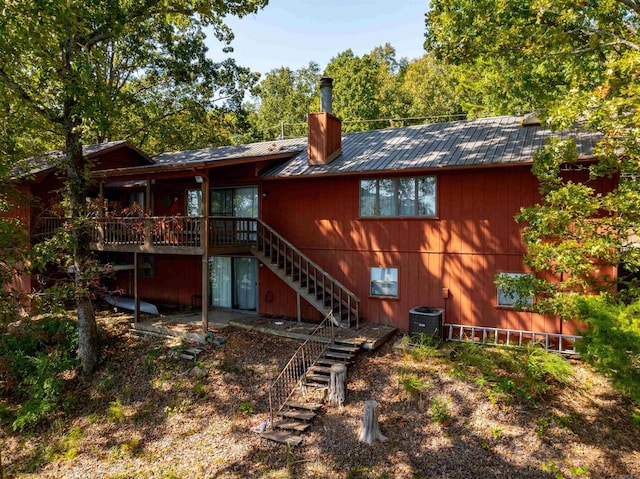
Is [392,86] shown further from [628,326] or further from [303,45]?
[628,326]

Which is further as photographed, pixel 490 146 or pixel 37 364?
pixel 37 364

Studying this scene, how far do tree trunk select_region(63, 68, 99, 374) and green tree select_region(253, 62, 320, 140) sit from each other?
1027 inches

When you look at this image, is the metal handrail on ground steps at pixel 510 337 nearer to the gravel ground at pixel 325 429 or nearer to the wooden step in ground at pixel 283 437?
the gravel ground at pixel 325 429

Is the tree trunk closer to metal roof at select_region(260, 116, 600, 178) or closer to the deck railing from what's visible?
the deck railing

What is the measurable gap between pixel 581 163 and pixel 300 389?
25.7ft

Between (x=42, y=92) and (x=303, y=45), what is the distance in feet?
34.7

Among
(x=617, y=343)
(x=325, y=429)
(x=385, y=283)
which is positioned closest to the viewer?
(x=617, y=343)

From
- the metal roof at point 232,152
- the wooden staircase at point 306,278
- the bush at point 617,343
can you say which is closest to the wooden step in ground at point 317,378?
the wooden staircase at point 306,278

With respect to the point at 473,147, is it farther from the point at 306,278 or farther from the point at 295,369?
the point at 295,369

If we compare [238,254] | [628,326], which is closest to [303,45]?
[238,254]

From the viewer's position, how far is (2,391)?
1020 cm

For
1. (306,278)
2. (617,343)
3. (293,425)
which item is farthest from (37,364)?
→ (617,343)

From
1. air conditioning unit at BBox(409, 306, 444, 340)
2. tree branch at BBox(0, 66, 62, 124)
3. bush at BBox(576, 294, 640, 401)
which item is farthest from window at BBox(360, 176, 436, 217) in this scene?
tree branch at BBox(0, 66, 62, 124)

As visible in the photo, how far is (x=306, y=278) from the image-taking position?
11.7m
